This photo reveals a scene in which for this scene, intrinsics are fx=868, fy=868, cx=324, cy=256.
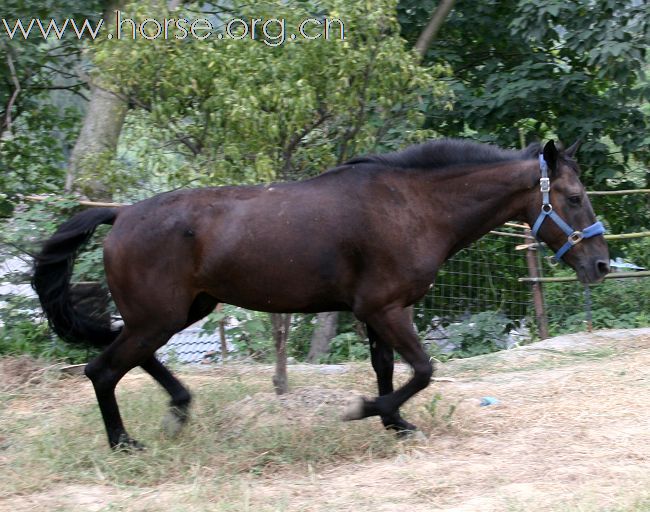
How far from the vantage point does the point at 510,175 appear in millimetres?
5559

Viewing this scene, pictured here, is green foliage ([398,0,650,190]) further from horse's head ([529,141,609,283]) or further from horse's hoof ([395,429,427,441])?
horse's hoof ([395,429,427,441])

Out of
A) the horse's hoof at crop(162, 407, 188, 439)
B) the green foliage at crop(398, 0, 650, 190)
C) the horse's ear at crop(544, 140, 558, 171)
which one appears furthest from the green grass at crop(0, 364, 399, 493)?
the green foliage at crop(398, 0, 650, 190)

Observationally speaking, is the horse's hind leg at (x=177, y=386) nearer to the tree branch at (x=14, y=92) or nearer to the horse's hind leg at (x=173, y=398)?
the horse's hind leg at (x=173, y=398)

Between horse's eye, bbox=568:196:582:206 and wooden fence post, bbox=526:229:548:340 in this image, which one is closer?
horse's eye, bbox=568:196:582:206

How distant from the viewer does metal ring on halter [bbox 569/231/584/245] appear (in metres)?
5.51

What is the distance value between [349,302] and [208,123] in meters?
2.14

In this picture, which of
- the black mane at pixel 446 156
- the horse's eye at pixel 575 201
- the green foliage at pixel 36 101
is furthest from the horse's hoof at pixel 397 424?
the green foliage at pixel 36 101

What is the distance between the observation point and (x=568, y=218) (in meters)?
5.52

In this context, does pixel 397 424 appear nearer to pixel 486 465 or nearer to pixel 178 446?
pixel 486 465

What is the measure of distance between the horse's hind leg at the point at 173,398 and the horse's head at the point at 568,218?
2548 millimetres

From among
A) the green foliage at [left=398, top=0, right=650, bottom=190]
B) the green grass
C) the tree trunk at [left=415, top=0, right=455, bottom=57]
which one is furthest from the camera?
the tree trunk at [left=415, top=0, right=455, bottom=57]

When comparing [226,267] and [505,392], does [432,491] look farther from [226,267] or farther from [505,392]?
[505,392]

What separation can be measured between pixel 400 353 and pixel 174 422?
1.56 metres

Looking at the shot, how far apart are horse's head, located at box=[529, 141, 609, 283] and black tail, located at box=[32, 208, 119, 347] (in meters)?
2.81
